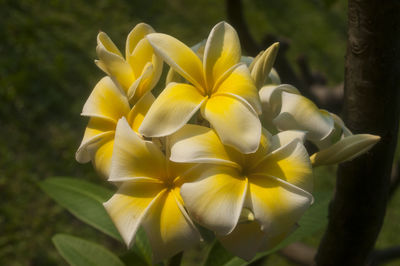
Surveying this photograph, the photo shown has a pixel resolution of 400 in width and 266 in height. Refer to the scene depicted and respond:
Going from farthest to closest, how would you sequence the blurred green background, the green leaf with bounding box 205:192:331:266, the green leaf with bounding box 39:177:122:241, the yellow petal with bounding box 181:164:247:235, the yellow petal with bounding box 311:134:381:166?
the blurred green background, the green leaf with bounding box 39:177:122:241, the green leaf with bounding box 205:192:331:266, the yellow petal with bounding box 311:134:381:166, the yellow petal with bounding box 181:164:247:235

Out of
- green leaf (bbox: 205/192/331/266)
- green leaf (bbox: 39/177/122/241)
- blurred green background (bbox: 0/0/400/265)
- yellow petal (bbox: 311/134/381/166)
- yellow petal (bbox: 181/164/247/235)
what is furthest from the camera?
blurred green background (bbox: 0/0/400/265)

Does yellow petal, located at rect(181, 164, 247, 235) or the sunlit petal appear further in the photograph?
the sunlit petal

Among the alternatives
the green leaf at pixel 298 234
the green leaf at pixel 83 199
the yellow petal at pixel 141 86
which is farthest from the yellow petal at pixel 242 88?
the green leaf at pixel 83 199

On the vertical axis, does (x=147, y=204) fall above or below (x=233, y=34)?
below

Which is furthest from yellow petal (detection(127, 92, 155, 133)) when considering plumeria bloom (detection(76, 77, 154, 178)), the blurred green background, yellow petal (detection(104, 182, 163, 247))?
the blurred green background

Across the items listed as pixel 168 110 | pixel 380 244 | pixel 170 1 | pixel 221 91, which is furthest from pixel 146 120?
pixel 170 1

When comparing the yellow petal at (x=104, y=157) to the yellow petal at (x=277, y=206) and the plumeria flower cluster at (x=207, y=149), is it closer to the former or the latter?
the plumeria flower cluster at (x=207, y=149)

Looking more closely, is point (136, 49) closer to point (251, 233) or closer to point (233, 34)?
point (233, 34)

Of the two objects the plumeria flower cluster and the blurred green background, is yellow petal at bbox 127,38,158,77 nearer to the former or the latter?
the plumeria flower cluster
